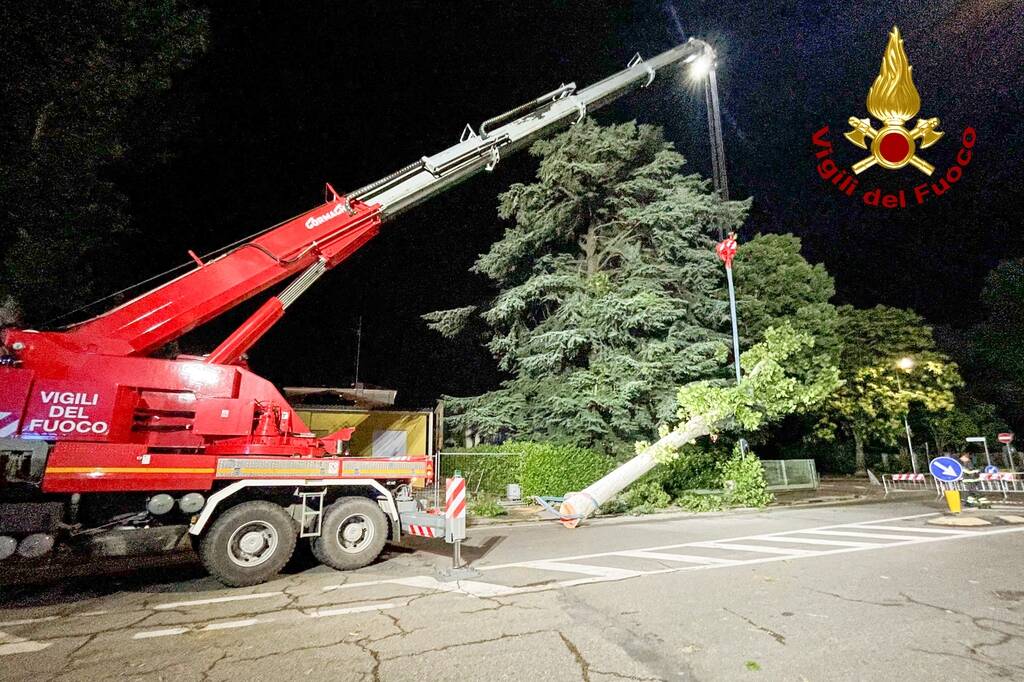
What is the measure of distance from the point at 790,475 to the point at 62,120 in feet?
92.5

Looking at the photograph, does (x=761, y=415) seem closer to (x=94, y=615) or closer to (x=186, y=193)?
(x=94, y=615)

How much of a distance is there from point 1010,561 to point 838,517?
5844 millimetres

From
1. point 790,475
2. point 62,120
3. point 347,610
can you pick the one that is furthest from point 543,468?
point 790,475

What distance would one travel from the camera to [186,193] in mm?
16609

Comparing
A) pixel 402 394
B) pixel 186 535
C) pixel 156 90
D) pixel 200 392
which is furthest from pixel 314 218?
pixel 402 394

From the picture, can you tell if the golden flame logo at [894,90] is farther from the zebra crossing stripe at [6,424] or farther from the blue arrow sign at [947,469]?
the zebra crossing stripe at [6,424]

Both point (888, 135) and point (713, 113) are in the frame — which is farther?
point (713, 113)

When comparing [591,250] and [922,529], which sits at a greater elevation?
[591,250]

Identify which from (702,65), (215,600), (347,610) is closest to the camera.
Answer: (347,610)

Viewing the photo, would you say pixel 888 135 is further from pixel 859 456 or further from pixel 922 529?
pixel 859 456

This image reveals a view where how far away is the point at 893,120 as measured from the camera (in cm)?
1148

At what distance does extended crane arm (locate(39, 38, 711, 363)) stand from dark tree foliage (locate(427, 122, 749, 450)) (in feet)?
19.3

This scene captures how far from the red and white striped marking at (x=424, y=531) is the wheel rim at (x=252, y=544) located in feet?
6.06

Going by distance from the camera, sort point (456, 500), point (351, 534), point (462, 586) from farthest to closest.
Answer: point (351, 534) < point (456, 500) < point (462, 586)
